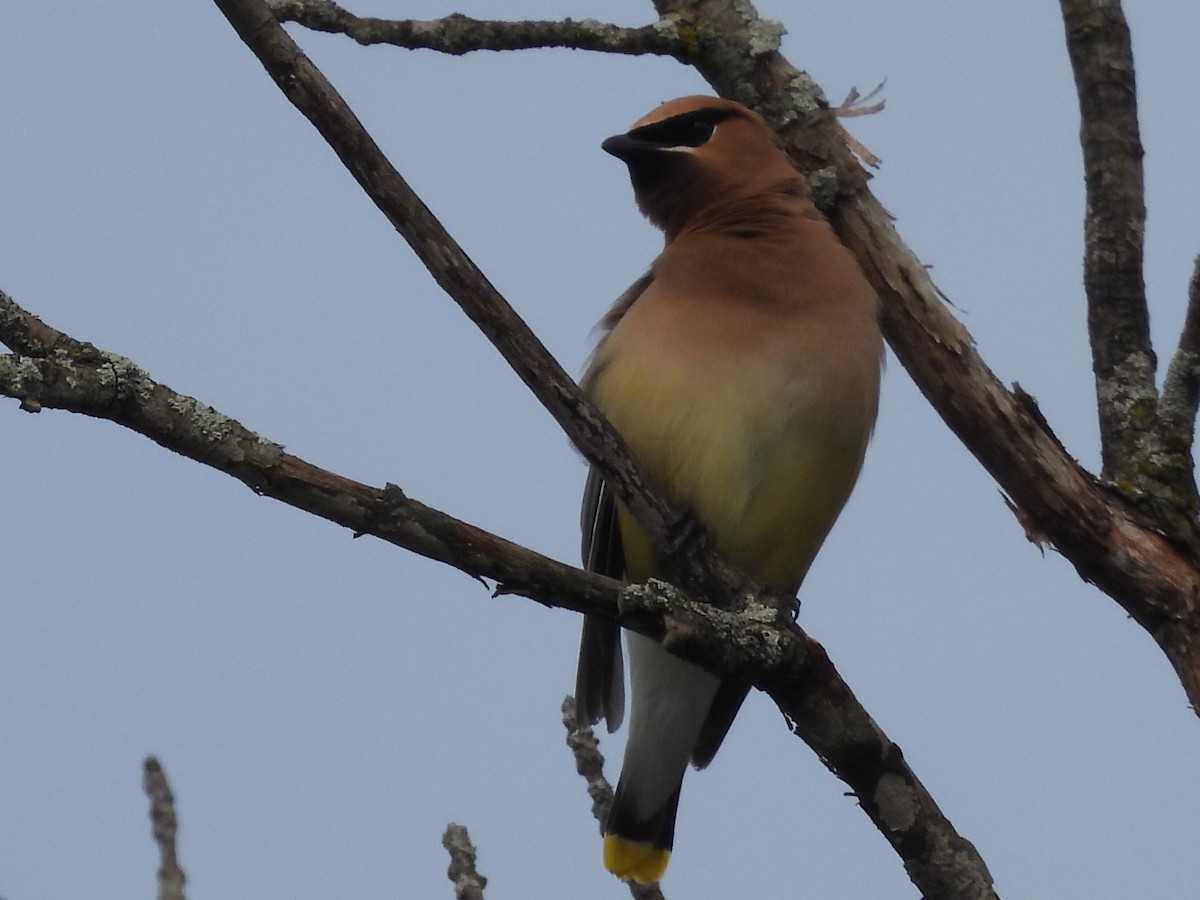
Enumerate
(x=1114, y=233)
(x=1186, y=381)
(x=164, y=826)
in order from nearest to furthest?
1. (x=164, y=826)
2. (x=1186, y=381)
3. (x=1114, y=233)

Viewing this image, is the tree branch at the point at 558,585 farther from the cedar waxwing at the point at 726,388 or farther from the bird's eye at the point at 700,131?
the bird's eye at the point at 700,131

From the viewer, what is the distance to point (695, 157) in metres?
4.82

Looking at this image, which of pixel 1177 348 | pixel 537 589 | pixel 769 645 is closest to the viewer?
pixel 537 589

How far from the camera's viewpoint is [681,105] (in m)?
5.00

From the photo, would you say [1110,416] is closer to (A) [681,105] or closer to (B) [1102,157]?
(B) [1102,157]

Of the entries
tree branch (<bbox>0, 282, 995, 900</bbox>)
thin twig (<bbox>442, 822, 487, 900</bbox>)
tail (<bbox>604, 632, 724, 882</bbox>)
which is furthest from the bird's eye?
thin twig (<bbox>442, 822, 487, 900</bbox>)

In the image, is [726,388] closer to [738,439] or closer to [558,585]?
[738,439]

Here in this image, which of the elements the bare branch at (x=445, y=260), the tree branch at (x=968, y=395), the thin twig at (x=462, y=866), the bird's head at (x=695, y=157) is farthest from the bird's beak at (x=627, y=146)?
the thin twig at (x=462, y=866)

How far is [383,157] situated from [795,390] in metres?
1.48

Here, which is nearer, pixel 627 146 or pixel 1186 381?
pixel 1186 381

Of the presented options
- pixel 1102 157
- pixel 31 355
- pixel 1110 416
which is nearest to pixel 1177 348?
pixel 1110 416

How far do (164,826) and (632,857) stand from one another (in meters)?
A: 2.59

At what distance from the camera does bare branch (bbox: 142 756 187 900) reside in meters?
2.27

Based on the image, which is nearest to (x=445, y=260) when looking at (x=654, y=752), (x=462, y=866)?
(x=462, y=866)
